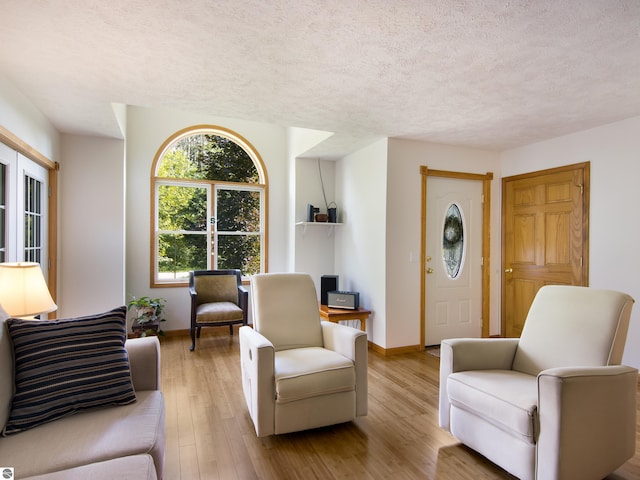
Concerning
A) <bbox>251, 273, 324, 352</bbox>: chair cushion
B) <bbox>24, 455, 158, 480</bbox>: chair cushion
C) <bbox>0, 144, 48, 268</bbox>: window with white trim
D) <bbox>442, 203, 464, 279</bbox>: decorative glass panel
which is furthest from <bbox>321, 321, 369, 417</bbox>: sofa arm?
<bbox>0, 144, 48, 268</bbox>: window with white trim

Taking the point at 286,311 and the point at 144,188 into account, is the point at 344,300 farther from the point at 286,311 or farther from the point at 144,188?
the point at 144,188

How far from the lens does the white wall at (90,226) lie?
12.7 ft

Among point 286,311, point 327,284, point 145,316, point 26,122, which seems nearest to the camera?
point 286,311

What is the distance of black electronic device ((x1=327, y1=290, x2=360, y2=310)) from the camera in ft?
13.7

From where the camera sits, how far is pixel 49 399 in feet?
5.10

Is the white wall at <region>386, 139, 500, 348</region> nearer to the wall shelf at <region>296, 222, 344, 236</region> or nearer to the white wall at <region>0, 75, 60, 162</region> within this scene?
the wall shelf at <region>296, 222, 344, 236</region>

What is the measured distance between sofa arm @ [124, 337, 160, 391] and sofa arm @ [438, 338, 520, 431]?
5.19 feet

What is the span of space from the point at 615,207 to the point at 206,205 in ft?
14.9

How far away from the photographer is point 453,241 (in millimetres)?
4445

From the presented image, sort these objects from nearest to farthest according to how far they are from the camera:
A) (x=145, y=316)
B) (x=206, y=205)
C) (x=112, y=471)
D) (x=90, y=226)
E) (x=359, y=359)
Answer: (x=112, y=471) → (x=359, y=359) → (x=90, y=226) → (x=145, y=316) → (x=206, y=205)

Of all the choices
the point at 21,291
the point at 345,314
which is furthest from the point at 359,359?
the point at 21,291

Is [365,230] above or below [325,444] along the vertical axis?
above

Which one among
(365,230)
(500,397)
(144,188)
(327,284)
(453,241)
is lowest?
(500,397)

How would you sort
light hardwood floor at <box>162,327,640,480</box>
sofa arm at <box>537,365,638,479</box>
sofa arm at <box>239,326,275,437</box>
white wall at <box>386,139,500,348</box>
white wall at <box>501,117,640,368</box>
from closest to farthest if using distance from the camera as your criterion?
sofa arm at <box>537,365,638,479</box>, light hardwood floor at <box>162,327,640,480</box>, sofa arm at <box>239,326,275,437</box>, white wall at <box>501,117,640,368</box>, white wall at <box>386,139,500,348</box>
